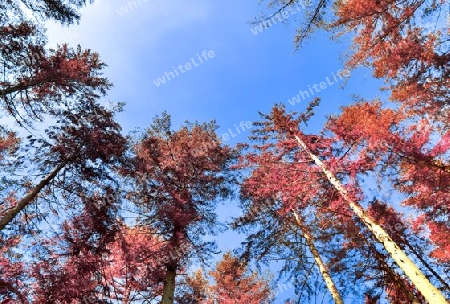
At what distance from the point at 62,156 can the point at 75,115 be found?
1.39 metres

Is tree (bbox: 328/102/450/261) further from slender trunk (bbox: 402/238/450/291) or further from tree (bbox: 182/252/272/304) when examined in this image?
tree (bbox: 182/252/272/304)

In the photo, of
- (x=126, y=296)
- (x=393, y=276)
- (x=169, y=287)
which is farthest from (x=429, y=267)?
(x=126, y=296)

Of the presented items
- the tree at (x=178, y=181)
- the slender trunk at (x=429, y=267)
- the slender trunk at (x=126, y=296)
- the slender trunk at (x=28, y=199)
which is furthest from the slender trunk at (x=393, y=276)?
the slender trunk at (x=28, y=199)

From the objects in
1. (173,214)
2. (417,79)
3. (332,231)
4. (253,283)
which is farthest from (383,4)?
(253,283)

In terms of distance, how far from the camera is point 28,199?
8.34 m

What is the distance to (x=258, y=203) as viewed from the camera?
41.5 feet

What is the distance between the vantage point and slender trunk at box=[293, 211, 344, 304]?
31.0 ft

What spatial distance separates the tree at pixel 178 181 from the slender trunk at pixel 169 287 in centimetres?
3

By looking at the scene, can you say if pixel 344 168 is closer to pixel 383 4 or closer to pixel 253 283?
pixel 383 4

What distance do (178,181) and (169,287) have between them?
4.24m

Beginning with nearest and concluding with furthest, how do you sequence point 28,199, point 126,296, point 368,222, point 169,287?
point 368,222 < point 28,199 < point 169,287 < point 126,296

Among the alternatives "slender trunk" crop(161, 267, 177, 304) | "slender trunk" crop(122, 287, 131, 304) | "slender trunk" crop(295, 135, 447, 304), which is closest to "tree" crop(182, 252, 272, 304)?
"slender trunk" crop(122, 287, 131, 304)

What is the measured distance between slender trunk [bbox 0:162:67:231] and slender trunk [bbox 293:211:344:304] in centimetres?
874

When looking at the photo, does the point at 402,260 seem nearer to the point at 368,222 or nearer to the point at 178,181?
the point at 368,222
